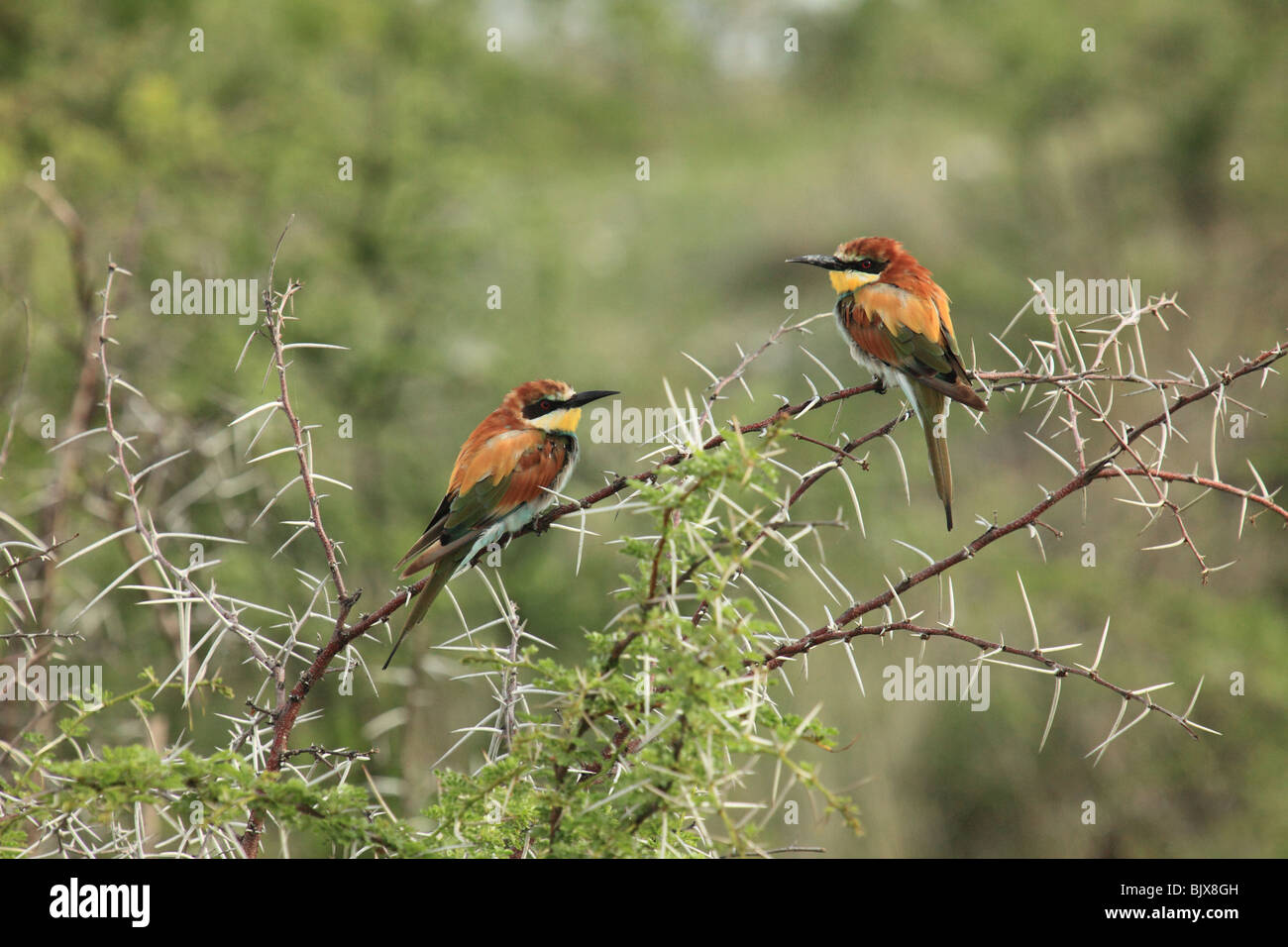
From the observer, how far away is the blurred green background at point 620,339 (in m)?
6.94

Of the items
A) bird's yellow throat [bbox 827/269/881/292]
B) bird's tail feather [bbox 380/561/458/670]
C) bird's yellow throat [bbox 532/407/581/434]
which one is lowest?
bird's tail feather [bbox 380/561/458/670]

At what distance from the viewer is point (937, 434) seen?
10.9 ft

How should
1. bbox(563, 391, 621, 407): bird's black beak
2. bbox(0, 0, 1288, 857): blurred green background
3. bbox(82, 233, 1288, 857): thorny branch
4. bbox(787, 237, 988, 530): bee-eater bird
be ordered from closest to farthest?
bbox(82, 233, 1288, 857): thorny branch, bbox(787, 237, 988, 530): bee-eater bird, bbox(563, 391, 621, 407): bird's black beak, bbox(0, 0, 1288, 857): blurred green background

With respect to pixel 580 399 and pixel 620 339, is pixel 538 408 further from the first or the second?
pixel 620 339

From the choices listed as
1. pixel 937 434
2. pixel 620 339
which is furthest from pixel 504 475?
pixel 620 339

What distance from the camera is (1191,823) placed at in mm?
8891

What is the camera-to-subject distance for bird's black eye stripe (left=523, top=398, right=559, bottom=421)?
394 centimetres

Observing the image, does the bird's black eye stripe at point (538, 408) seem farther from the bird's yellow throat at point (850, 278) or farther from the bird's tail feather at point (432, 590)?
the bird's yellow throat at point (850, 278)

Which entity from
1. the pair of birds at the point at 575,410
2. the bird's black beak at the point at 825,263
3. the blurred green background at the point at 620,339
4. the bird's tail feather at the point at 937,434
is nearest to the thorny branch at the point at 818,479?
the bird's tail feather at the point at 937,434

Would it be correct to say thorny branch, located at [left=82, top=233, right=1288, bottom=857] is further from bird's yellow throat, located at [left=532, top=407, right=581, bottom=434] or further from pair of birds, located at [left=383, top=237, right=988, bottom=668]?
bird's yellow throat, located at [left=532, top=407, right=581, bottom=434]

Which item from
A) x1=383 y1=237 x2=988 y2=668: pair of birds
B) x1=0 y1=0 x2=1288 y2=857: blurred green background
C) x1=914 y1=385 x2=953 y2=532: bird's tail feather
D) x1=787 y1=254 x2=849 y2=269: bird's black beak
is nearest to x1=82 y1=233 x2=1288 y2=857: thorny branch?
x1=914 y1=385 x2=953 y2=532: bird's tail feather

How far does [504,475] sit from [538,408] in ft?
1.14

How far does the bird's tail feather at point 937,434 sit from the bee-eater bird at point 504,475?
1.00 meters

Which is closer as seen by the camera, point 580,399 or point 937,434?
point 937,434
